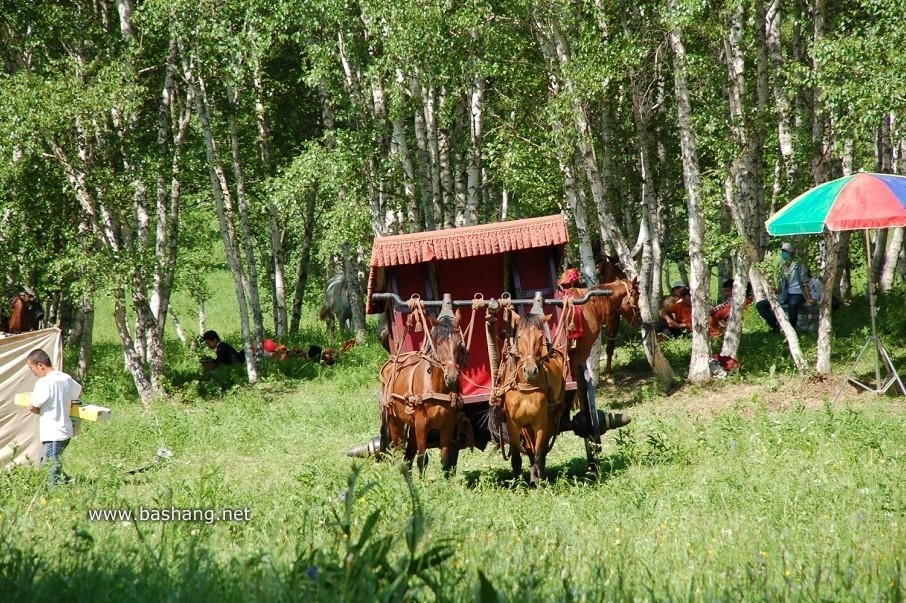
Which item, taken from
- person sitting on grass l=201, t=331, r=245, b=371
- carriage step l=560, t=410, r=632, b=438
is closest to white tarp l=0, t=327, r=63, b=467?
carriage step l=560, t=410, r=632, b=438

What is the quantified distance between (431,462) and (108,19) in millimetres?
15077

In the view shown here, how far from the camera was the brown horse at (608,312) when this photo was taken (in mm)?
13887

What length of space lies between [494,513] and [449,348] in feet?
6.60

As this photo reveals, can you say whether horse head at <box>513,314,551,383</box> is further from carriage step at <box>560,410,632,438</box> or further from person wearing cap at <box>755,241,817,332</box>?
person wearing cap at <box>755,241,817,332</box>

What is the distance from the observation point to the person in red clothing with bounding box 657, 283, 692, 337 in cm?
2367

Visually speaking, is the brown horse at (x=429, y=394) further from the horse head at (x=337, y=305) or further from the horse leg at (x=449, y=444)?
the horse head at (x=337, y=305)

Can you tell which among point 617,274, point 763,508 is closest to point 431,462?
point 763,508

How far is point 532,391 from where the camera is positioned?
34.8ft

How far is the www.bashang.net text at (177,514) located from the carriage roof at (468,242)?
3.61 m

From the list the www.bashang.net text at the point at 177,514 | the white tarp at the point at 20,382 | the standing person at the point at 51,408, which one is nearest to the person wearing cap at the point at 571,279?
the white tarp at the point at 20,382

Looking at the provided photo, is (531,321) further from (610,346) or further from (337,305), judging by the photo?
(337,305)

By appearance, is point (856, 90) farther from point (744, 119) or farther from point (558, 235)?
point (558, 235)

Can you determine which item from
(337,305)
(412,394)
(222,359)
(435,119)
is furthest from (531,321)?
(337,305)

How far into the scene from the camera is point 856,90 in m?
14.9
